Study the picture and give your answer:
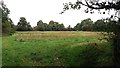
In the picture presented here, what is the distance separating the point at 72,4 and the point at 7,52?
10159mm

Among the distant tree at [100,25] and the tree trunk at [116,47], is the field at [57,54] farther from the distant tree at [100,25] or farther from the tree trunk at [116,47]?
the tree trunk at [116,47]

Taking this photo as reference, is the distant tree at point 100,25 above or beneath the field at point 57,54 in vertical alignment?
above

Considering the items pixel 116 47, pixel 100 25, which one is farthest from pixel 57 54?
pixel 116 47

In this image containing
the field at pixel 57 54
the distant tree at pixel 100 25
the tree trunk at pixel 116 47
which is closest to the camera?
the tree trunk at pixel 116 47

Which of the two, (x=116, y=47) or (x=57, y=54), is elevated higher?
(x=116, y=47)

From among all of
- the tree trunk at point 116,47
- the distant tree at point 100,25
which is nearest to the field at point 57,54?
the distant tree at point 100,25

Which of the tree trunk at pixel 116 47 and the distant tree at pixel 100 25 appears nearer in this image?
the tree trunk at pixel 116 47

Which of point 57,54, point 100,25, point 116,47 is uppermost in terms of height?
point 100,25

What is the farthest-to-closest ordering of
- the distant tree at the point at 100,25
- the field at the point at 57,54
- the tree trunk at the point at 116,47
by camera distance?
the field at the point at 57,54
the distant tree at the point at 100,25
the tree trunk at the point at 116,47

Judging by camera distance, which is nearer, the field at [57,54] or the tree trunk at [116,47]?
the tree trunk at [116,47]

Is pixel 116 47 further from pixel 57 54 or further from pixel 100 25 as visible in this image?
pixel 57 54

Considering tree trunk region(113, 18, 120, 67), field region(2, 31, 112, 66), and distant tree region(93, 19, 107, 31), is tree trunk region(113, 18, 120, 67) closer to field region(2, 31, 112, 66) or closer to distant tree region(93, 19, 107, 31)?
distant tree region(93, 19, 107, 31)

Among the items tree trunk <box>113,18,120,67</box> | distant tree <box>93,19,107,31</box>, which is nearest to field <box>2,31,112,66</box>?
distant tree <box>93,19,107,31</box>

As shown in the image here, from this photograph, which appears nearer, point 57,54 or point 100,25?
point 100,25
